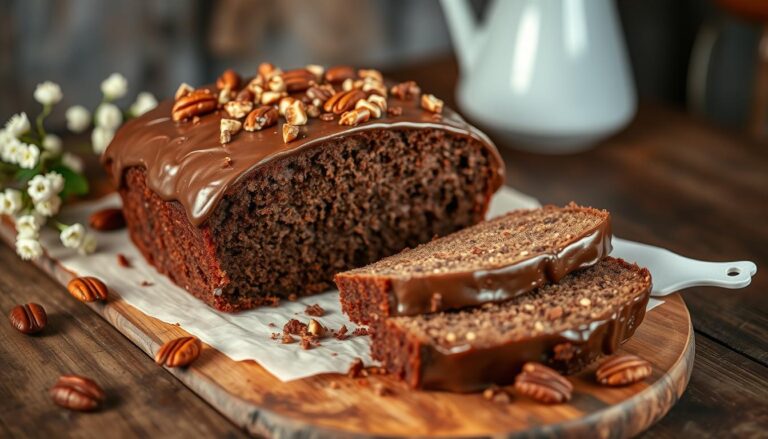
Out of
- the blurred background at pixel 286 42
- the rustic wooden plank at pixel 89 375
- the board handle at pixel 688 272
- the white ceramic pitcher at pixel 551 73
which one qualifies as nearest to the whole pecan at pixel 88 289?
the rustic wooden plank at pixel 89 375

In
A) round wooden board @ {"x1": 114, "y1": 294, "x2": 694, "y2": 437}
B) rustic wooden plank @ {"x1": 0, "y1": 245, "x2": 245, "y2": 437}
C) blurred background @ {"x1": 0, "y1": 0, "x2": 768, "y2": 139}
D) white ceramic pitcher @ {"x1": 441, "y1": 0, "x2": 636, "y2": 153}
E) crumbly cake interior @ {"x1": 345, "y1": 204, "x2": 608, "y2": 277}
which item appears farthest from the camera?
blurred background @ {"x1": 0, "y1": 0, "x2": 768, "y2": 139}

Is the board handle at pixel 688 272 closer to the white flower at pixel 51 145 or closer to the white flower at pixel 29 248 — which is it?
the white flower at pixel 29 248

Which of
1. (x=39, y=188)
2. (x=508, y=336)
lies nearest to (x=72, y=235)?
(x=39, y=188)

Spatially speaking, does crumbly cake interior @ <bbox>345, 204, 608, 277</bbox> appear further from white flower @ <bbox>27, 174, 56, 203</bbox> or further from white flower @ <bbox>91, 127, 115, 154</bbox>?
white flower @ <bbox>91, 127, 115, 154</bbox>

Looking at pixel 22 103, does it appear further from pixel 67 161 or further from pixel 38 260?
pixel 38 260

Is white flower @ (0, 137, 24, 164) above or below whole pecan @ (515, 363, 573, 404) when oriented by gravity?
above

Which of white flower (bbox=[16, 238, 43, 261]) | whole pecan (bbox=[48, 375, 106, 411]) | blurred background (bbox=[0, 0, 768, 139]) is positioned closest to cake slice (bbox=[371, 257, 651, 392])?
whole pecan (bbox=[48, 375, 106, 411])

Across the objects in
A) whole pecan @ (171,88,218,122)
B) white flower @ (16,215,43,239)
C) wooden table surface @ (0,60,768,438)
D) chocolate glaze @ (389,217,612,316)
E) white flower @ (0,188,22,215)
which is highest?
whole pecan @ (171,88,218,122)
